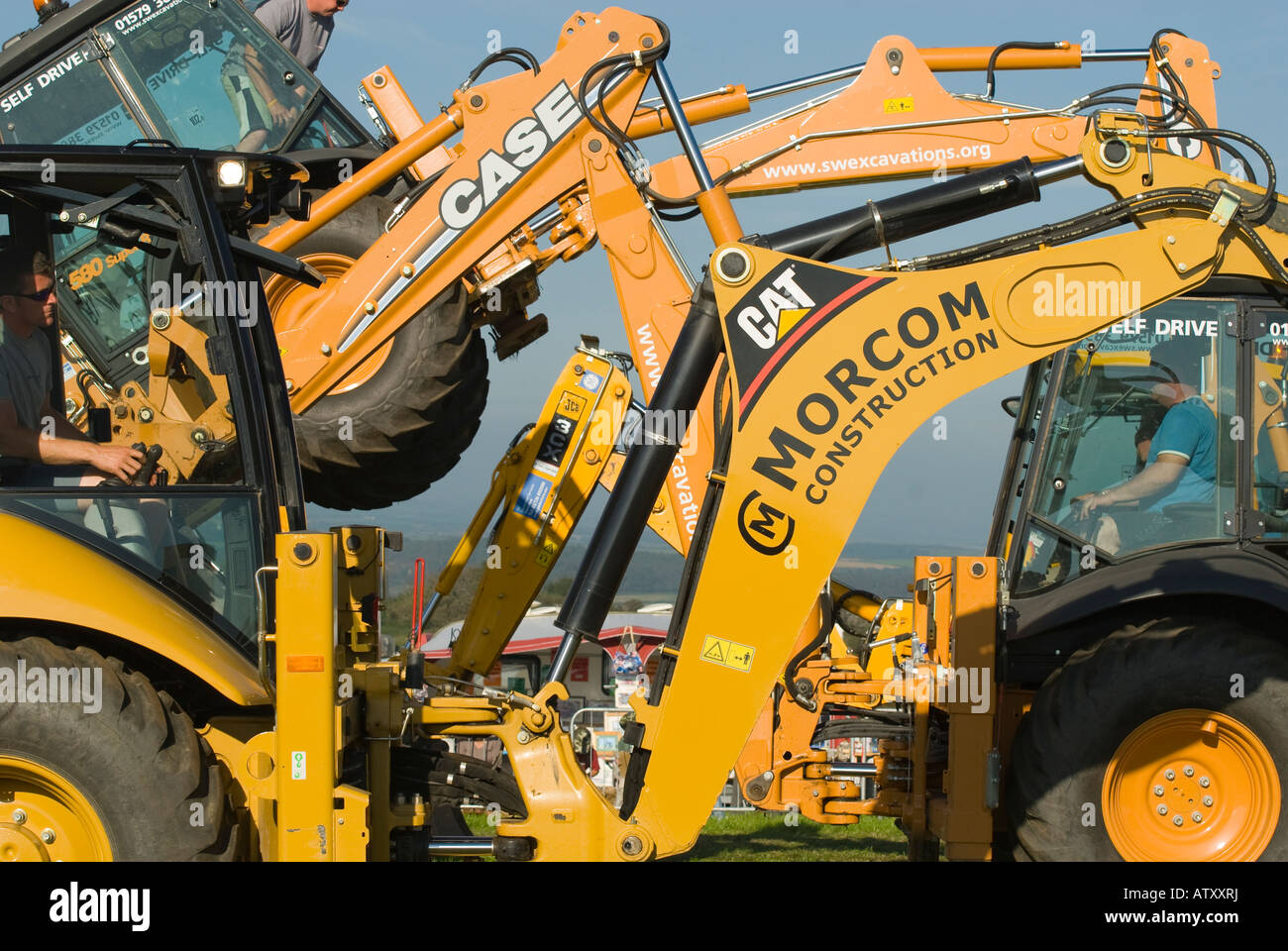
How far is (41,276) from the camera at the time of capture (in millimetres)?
4352

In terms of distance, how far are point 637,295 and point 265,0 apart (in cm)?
458

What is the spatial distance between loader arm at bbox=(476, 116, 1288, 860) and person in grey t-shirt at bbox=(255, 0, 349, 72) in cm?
622

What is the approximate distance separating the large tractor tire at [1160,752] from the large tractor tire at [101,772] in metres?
2.97

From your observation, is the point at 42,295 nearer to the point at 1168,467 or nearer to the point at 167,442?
the point at 167,442

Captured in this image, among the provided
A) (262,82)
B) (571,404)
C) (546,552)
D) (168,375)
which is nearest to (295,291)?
(262,82)

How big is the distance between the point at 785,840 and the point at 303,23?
661 cm

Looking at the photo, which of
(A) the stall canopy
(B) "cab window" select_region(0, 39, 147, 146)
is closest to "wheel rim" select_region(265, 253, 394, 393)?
(B) "cab window" select_region(0, 39, 147, 146)

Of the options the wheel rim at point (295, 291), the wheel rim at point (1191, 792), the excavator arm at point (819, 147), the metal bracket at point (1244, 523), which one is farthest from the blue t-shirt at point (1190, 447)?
the wheel rim at point (295, 291)

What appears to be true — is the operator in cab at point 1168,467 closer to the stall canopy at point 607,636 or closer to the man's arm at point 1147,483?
the man's arm at point 1147,483

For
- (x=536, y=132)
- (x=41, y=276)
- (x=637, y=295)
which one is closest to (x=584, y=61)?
(x=536, y=132)

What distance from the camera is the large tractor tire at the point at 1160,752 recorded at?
509cm

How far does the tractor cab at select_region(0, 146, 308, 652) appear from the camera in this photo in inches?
163

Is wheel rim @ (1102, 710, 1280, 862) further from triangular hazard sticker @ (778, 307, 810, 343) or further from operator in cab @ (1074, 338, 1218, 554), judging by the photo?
triangular hazard sticker @ (778, 307, 810, 343)
